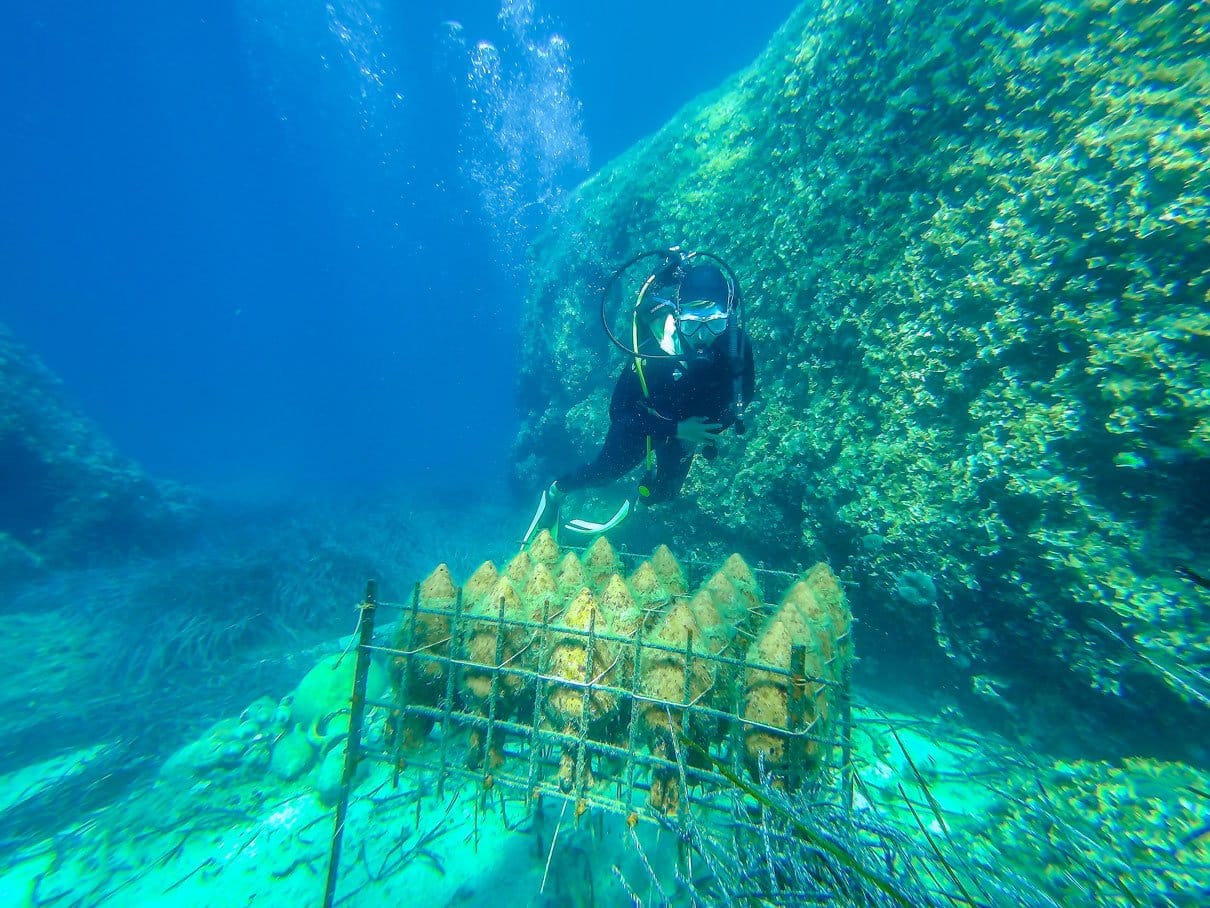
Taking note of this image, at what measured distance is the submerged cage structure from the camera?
254 cm

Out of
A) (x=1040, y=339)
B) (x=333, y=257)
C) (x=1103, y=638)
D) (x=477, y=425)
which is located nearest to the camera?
(x=1103, y=638)

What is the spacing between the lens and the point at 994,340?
12.1 feet

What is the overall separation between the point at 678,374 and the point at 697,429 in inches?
27.4

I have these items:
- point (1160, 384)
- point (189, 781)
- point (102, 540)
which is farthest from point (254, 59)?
point (1160, 384)

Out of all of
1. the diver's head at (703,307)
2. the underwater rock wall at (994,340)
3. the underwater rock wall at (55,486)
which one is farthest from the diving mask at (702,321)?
the underwater rock wall at (55,486)

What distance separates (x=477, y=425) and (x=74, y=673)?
86026 millimetres

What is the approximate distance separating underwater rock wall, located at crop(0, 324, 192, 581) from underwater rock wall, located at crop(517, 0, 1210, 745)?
1504 cm

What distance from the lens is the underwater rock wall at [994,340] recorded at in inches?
116

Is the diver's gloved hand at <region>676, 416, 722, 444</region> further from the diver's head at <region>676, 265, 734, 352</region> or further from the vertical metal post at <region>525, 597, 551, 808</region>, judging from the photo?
the vertical metal post at <region>525, 597, 551, 808</region>

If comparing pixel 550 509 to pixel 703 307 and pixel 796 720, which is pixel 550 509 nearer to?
pixel 703 307

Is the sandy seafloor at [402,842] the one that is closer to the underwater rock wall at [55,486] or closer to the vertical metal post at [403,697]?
the vertical metal post at [403,697]

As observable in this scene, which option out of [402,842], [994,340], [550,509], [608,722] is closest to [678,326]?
[994,340]

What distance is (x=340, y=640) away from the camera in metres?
7.69

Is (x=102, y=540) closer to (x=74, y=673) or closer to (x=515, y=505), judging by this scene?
(x=74, y=673)
